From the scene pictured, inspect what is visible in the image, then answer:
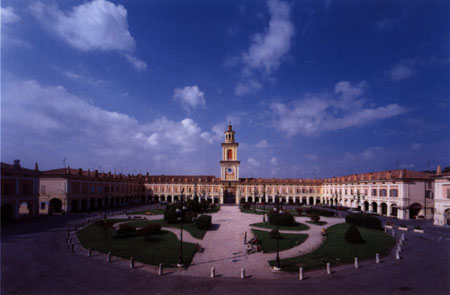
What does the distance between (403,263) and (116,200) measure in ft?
210

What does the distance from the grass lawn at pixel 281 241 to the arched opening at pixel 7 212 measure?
35.5 meters

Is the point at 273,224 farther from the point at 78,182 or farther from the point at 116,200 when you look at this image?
the point at 116,200

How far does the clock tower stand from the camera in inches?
2857

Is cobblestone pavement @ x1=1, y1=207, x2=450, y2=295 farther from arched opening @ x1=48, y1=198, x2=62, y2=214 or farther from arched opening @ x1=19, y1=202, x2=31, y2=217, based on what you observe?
arched opening @ x1=48, y1=198, x2=62, y2=214

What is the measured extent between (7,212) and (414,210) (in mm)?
67723

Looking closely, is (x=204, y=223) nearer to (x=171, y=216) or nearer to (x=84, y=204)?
(x=171, y=216)

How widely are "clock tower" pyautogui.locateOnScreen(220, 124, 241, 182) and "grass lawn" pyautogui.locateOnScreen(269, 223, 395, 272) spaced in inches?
1899

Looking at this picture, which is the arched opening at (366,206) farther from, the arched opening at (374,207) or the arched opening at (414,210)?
the arched opening at (414,210)

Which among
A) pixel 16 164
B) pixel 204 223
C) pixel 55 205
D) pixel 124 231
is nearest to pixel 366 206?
pixel 204 223

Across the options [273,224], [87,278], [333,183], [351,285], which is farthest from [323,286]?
[333,183]

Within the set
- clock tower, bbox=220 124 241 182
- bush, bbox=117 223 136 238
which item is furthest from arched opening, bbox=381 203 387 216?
bush, bbox=117 223 136 238

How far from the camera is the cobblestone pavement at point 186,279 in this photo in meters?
12.5

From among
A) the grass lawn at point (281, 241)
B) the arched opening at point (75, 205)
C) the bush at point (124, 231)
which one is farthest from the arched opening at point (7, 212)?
the grass lawn at point (281, 241)

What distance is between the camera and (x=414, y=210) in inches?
1677
